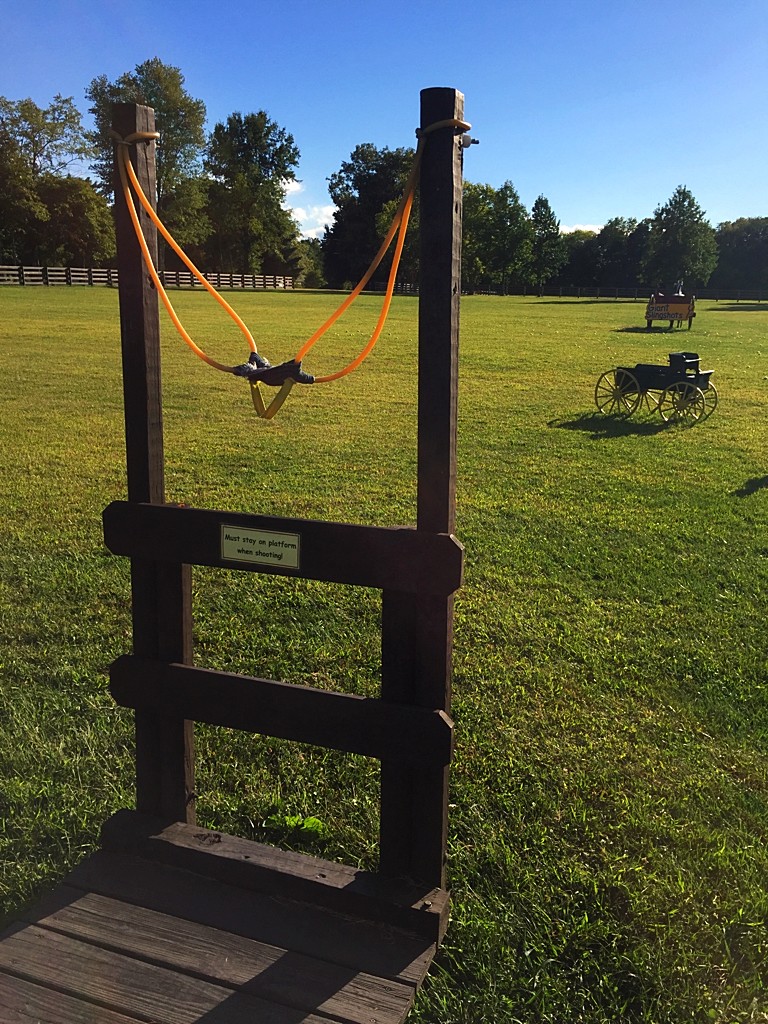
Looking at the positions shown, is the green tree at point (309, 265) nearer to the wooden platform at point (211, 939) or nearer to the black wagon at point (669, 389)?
the black wagon at point (669, 389)

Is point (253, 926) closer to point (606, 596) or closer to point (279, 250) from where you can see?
point (606, 596)

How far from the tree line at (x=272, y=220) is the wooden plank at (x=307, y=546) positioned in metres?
52.0

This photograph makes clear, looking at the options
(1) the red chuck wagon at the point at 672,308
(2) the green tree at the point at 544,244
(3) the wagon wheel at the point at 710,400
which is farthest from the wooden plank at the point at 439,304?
(2) the green tree at the point at 544,244

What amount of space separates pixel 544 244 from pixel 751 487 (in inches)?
3281

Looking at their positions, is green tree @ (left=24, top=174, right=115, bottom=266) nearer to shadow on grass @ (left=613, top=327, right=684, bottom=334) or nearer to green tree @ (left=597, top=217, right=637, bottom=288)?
shadow on grass @ (left=613, top=327, right=684, bottom=334)

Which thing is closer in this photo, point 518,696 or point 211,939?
point 211,939

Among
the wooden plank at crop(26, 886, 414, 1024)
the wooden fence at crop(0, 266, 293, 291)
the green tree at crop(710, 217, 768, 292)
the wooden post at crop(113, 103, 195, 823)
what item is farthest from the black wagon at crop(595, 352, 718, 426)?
the green tree at crop(710, 217, 768, 292)

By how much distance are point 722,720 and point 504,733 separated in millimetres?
1086

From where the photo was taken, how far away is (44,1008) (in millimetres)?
2195

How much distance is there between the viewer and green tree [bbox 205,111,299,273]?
7300cm

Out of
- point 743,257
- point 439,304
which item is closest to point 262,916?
point 439,304

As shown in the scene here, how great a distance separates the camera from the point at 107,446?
10.3m

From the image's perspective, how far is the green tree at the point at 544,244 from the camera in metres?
86.7

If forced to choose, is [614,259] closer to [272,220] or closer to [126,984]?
[272,220]
